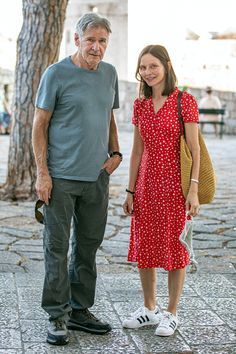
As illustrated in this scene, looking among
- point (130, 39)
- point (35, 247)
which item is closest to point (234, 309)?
point (35, 247)

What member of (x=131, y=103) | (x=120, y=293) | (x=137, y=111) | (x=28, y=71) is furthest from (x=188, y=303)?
(x=131, y=103)

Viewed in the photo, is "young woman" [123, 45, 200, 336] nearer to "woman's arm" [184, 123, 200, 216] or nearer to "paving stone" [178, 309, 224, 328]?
"woman's arm" [184, 123, 200, 216]

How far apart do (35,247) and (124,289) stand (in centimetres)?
150

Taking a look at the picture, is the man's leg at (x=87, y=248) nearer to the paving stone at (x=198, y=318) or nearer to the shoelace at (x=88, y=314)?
the shoelace at (x=88, y=314)

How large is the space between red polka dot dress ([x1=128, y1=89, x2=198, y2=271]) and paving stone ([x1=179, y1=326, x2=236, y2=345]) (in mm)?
369

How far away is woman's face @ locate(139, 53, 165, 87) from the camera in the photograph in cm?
394

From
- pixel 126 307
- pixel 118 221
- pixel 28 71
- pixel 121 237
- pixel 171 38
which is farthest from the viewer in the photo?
pixel 171 38

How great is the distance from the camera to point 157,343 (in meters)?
3.91

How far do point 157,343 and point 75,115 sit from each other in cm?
120

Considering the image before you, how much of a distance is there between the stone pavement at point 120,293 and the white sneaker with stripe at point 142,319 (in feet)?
0.16

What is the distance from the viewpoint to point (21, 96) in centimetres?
863

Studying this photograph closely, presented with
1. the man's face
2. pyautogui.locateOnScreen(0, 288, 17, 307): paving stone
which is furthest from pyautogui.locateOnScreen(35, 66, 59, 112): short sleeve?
pyautogui.locateOnScreen(0, 288, 17, 307): paving stone

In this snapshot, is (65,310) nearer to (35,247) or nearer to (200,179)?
(200,179)

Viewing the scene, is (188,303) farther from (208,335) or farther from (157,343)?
(157,343)
